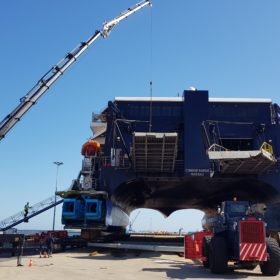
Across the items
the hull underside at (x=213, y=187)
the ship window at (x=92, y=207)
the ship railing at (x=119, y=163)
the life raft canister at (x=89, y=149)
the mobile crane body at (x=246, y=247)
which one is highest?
the life raft canister at (x=89, y=149)

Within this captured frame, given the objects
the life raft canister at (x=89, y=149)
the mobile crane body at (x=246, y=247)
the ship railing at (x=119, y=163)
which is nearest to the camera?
the mobile crane body at (x=246, y=247)

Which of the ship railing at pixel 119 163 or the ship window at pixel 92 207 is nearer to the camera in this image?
the ship window at pixel 92 207

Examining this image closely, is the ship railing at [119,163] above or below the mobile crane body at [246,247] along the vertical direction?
above

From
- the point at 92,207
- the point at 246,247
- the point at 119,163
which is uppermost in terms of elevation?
the point at 119,163

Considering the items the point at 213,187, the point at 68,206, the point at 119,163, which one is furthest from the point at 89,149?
the point at 213,187

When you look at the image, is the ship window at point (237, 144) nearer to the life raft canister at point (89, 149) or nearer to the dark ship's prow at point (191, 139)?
the dark ship's prow at point (191, 139)

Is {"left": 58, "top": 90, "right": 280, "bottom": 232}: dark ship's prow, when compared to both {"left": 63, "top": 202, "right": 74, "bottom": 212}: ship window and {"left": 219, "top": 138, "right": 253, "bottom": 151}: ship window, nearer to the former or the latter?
{"left": 219, "top": 138, "right": 253, "bottom": 151}: ship window

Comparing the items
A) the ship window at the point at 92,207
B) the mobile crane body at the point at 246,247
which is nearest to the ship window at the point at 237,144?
the ship window at the point at 92,207

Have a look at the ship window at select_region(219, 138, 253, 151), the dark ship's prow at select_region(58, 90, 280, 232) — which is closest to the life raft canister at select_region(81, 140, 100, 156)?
the dark ship's prow at select_region(58, 90, 280, 232)

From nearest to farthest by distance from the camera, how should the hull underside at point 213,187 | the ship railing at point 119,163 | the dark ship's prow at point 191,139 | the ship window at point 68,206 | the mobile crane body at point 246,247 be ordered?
the mobile crane body at point 246,247 < the ship window at point 68,206 < the dark ship's prow at point 191,139 < the ship railing at point 119,163 < the hull underside at point 213,187

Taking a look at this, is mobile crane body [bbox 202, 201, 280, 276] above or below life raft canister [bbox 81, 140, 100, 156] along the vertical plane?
below

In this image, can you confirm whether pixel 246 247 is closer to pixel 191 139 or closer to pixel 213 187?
pixel 191 139

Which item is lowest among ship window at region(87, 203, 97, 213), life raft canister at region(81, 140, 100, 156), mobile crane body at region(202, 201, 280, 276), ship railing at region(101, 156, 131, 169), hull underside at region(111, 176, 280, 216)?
mobile crane body at region(202, 201, 280, 276)

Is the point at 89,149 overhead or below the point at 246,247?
overhead
